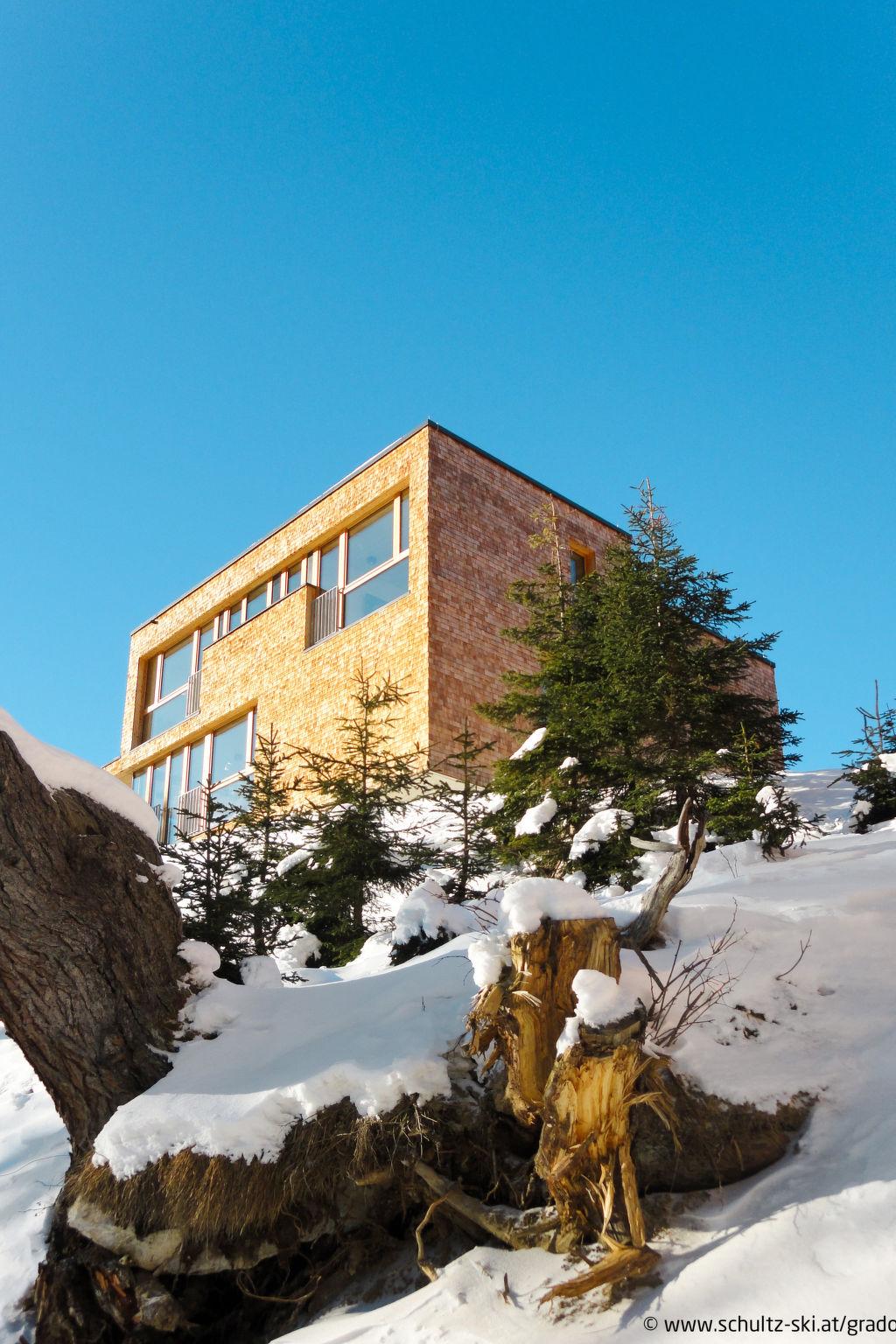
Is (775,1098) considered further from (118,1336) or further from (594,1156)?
(118,1336)

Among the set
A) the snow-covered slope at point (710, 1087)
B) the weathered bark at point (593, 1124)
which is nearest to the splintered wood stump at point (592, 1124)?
the weathered bark at point (593, 1124)

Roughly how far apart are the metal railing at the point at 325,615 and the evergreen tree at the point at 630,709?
304 inches

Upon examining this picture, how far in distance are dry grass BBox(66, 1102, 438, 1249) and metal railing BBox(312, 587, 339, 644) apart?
15.3 m

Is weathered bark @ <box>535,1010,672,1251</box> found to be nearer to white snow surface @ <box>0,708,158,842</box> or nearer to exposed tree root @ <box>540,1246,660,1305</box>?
exposed tree root @ <box>540,1246,660,1305</box>

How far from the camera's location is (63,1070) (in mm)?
5320

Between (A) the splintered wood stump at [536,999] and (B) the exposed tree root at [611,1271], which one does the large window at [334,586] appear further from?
(B) the exposed tree root at [611,1271]

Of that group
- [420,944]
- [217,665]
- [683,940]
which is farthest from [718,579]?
[217,665]

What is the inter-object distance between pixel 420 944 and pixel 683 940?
286 cm

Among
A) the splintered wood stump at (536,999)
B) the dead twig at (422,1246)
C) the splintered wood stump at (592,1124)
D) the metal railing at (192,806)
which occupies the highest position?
the metal railing at (192,806)

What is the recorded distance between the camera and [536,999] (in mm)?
4809

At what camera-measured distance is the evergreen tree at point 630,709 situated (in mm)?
10195

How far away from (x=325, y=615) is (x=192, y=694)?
5.63m

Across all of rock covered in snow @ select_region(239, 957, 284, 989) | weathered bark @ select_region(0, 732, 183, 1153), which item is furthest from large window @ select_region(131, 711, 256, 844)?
weathered bark @ select_region(0, 732, 183, 1153)

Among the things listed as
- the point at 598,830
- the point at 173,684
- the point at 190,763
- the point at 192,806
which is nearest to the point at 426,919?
the point at 598,830
